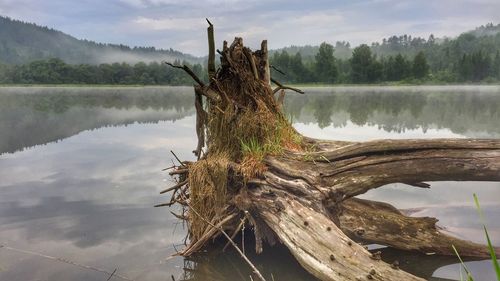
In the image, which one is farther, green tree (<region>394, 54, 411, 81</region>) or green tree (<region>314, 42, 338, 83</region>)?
green tree (<region>314, 42, 338, 83</region>)

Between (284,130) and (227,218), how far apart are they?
1678 mm

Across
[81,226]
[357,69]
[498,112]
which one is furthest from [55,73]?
[81,226]

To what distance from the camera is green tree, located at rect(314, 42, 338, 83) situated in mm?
117938

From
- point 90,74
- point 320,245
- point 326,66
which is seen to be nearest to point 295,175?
point 320,245

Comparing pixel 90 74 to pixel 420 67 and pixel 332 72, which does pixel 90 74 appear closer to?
pixel 332 72

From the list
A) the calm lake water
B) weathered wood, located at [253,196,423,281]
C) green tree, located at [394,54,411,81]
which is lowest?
the calm lake water

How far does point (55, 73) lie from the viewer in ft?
466

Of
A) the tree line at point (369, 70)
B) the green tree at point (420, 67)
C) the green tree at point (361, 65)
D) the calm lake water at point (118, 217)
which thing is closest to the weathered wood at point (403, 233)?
the calm lake water at point (118, 217)

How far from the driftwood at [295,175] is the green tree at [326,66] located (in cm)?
11390

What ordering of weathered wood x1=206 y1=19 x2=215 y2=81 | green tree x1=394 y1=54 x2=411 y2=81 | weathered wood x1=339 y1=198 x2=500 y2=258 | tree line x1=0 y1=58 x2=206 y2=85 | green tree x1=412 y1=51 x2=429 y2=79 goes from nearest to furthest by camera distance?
weathered wood x1=339 y1=198 x2=500 y2=258, weathered wood x1=206 y1=19 x2=215 y2=81, green tree x1=412 y1=51 x2=429 y2=79, green tree x1=394 y1=54 x2=411 y2=81, tree line x1=0 y1=58 x2=206 y2=85

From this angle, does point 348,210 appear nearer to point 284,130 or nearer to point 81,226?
point 284,130

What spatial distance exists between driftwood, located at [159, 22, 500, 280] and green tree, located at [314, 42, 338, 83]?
11390 centimetres

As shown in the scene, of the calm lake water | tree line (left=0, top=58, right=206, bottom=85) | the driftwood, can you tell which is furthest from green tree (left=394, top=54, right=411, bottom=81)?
the driftwood

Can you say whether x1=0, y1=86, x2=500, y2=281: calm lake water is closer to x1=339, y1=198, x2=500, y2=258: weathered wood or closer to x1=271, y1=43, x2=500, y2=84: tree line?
x1=339, y1=198, x2=500, y2=258: weathered wood
